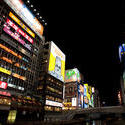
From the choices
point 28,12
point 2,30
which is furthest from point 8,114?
point 28,12

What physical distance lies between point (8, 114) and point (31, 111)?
12.7m

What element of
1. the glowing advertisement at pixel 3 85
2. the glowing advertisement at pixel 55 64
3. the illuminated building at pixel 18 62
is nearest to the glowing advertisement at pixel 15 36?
the illuminated building at pixel 18 62

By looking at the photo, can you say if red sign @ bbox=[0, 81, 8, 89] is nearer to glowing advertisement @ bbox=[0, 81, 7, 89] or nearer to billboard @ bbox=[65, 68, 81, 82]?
glowing advertisement @ bbox=[0, 81, 7, 89]

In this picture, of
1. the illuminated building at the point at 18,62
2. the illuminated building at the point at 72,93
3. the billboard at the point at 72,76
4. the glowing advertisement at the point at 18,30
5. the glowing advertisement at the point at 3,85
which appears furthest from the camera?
the billboard at the point at 72,76

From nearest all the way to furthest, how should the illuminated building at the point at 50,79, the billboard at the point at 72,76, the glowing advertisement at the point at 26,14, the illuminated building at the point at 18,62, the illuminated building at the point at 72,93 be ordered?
the illuminated building at the point at 18,62 < the glowing advertisement at the point at 26,14 < the illuminated building at the point at 50,79 < the illuminated building at the point at 72,93 < the billboard at the point at 72,76

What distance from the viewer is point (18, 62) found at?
62375 millimetres

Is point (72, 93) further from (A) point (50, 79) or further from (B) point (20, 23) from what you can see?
(B) point (20, 23)

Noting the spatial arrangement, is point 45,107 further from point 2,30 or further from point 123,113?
point 2,30

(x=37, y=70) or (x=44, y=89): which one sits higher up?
(x=37, y=70)

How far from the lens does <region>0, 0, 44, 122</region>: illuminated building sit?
51156 mm

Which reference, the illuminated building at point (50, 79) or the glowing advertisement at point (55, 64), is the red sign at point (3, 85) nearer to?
the illuminated building at point (50, 79)

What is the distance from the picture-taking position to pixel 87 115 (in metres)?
59.6

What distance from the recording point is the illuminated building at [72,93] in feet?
366

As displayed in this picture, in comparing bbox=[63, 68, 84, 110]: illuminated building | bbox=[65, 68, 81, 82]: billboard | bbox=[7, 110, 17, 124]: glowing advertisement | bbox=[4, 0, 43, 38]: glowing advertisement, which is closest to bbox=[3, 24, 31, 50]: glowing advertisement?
bbox=[4, 0, 43, 38]: glowing advertisement
